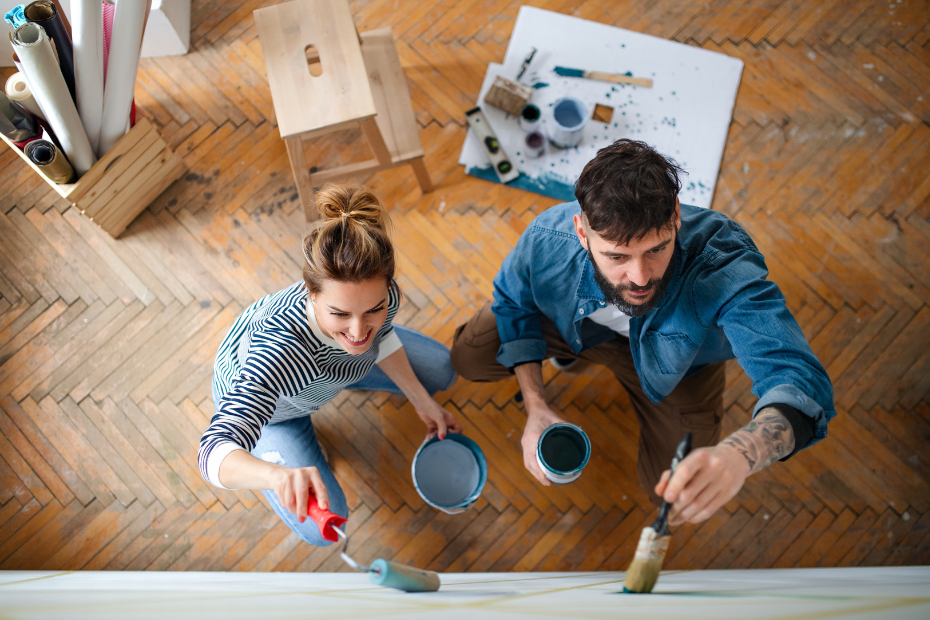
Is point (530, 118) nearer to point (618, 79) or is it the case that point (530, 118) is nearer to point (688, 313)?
point (618, 79)

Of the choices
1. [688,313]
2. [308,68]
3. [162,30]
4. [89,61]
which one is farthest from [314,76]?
[688,313]

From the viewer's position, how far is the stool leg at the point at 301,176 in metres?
2.01

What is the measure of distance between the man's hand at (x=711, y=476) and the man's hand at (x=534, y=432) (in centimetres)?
58

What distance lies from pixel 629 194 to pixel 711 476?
583 millimetres

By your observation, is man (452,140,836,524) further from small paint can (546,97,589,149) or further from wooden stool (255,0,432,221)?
small paint can (546,97,589,149)

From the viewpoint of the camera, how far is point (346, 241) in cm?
118

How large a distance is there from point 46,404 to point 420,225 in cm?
154

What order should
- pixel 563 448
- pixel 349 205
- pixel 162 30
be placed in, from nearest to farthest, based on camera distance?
pixel 349 205, pixel 563 448, pixel 162 30

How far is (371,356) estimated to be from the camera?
5.25ft

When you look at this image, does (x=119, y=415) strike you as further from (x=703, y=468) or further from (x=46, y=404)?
(x=703, y=468)

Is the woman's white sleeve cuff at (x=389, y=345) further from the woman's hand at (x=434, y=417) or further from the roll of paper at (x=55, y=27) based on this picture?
the roll of paper at (x=55, y=27)

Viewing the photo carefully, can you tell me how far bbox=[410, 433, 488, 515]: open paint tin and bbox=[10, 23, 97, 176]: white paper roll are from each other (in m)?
1.48

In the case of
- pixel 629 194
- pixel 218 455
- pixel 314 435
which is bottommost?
pixel 314 435

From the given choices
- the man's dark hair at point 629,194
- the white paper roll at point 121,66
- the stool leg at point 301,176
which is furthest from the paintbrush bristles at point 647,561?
the white paper roll at point 121,66
